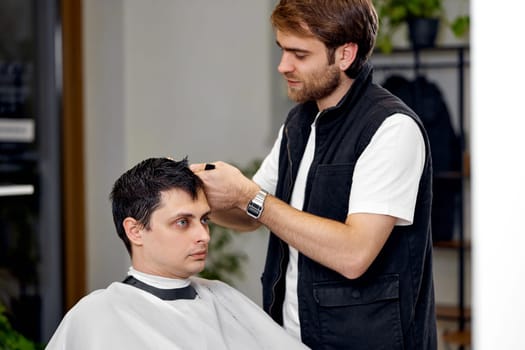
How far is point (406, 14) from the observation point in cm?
446

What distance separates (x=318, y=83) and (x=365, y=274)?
0.44 meters

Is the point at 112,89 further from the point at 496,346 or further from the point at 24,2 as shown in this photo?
the point at 496,346

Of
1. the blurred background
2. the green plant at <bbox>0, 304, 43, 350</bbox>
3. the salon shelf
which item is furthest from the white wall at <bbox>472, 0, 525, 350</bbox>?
the salon shelf

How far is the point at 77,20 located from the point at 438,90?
2071 millimetres

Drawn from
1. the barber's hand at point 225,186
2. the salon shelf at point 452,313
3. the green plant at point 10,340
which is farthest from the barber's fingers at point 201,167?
the salon shelf at point 452,313

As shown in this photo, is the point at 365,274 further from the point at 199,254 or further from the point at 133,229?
the point at 133,229

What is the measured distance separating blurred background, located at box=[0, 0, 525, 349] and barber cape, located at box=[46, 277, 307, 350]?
2.29 m

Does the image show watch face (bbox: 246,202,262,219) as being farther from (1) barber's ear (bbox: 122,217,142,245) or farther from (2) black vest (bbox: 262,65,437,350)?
(1) barber's ear (bbox: 122,217,142,245)

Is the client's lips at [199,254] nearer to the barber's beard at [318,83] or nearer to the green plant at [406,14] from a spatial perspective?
the barber's beard at [318,83]

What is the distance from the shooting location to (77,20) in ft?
14.3

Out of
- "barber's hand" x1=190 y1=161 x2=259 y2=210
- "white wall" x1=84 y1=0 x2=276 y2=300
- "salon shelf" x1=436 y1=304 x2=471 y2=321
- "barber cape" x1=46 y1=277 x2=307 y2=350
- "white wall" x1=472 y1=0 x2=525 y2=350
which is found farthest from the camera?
"white wall" x1=84 y1=0 x2=276 y2=300

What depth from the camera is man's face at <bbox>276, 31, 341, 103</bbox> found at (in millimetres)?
1749

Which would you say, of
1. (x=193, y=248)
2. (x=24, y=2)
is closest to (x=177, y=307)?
(x=193, y=248)

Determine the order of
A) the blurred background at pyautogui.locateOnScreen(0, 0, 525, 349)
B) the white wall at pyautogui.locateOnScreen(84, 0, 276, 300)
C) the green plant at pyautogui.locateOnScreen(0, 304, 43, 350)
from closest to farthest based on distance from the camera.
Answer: the green plant at pyautogui.locateOnScreen(0, 304, 43, 350), the blurred background at pyautogui.locateOnScreen(0, 0, 525, 349), the white wall at pyautogui.locateOnScreen(84, 0, 276, 300)
